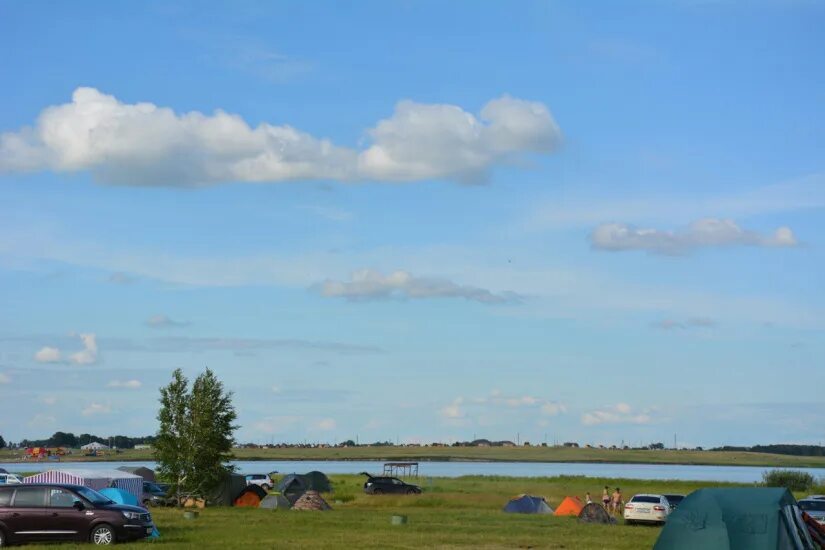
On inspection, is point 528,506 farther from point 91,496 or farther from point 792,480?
point 792,480

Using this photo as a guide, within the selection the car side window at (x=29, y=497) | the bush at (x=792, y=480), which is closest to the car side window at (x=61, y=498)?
the car side window at (x=29, y=497)

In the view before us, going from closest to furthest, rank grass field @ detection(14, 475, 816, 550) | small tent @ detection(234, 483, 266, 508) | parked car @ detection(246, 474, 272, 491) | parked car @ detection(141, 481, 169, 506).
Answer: grass field @ detection(14, 475, 816, 550) → parked car @ detection(141, 481, 169, 506) → small tent @ detection(234, 483, 266, 508) → parked car @ detection(246, 474, 272, 491)

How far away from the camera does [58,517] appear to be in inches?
1221

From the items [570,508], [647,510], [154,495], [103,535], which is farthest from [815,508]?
[154,495]

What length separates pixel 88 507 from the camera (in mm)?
31375

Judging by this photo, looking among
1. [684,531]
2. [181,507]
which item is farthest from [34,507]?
[181,507]

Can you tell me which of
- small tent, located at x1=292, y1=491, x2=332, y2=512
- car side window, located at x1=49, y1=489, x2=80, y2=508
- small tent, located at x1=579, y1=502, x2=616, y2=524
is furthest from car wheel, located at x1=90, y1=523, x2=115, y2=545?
small tent, located at x1=292, y1=491, x2=332, y2=512

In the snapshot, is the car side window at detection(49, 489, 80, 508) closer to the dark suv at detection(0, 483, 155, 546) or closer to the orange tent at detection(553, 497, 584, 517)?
the dark suv at detection(0, 483, 155, 546)

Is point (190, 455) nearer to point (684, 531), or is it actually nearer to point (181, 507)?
point (181, 507)

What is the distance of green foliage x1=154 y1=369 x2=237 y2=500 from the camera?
204ft

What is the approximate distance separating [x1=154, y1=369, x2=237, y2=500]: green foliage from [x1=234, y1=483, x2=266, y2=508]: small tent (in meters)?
1.53

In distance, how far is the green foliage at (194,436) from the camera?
6225 centimetres

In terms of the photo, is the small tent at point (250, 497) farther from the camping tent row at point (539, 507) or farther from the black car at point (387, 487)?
the camping tent row at point (539, 507)

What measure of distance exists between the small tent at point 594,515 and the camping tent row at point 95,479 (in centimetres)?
1852
